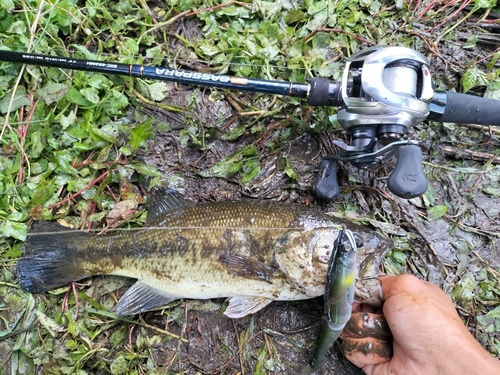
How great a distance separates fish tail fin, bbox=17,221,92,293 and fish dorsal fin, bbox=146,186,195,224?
1.76 ft

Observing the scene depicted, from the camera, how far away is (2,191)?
2.87 m

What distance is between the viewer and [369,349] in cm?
258

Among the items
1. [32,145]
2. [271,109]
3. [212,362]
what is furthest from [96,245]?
[271,109]

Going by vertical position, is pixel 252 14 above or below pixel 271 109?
above

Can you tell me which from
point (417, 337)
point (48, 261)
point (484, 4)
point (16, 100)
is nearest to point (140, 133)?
point (16, 100)

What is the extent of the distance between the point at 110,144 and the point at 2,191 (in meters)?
0.89

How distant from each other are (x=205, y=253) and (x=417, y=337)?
1.50m

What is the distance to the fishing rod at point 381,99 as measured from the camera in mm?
2174

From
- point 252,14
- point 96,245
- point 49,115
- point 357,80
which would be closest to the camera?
point 357,80

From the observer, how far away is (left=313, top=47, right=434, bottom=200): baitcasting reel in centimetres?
216

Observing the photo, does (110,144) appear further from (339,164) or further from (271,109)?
(339,164)

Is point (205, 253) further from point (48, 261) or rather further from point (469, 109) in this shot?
point (469, 109)

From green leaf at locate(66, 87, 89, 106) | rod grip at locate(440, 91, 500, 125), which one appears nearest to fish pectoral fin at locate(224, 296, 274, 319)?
rod grip at locate(440, 91, 500, 125)

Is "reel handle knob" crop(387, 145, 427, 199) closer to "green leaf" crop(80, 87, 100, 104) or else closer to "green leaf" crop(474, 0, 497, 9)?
"green leaf" crop(474, 0, 497, 9)
